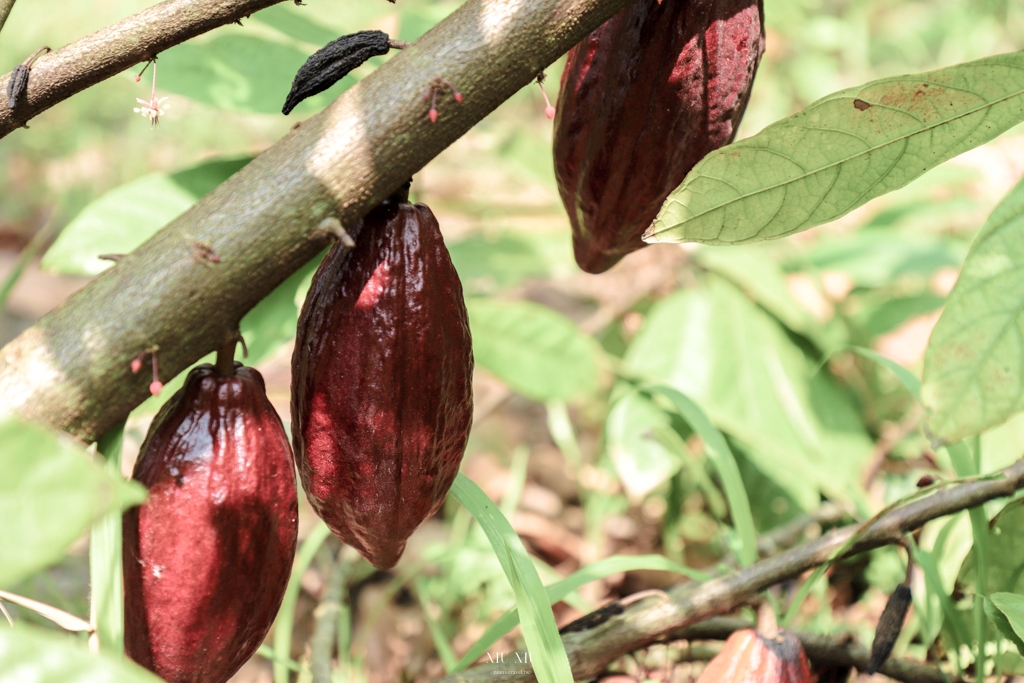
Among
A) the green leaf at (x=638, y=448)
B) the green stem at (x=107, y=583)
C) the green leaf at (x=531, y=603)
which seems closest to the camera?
the green stem at (x=107, y=583)

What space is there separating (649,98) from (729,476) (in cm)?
53

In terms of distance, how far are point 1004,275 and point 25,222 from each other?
2831mm

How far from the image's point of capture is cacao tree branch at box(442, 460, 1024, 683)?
949mm

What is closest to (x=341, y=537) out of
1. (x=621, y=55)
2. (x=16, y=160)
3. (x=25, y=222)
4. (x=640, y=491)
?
(x=621, y=55)

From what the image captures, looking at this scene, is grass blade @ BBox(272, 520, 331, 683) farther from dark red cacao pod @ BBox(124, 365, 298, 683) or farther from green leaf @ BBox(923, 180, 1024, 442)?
green leaf @ BBox(923, 180, 1024, 442)

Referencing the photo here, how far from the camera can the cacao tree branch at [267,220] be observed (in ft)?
2.04

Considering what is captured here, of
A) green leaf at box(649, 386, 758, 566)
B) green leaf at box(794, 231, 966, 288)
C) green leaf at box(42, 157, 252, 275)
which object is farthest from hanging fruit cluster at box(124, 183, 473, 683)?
green leaf at box(794, 231, 966, 288)

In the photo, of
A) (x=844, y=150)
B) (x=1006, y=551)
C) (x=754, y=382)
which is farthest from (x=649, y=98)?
(x=754, y=382)

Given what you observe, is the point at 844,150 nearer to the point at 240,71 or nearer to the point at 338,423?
the point at 338,423

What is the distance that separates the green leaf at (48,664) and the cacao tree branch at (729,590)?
0.59 metres

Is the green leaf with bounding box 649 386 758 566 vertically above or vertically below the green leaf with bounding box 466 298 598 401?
below

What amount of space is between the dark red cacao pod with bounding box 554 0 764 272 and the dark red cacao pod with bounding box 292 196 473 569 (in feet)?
0.67

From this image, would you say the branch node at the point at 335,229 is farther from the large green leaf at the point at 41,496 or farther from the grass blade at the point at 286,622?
the grass blade at the point at 286,622

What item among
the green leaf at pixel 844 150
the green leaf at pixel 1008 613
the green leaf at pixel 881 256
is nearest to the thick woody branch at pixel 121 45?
the green leaf at pixel 844 150
